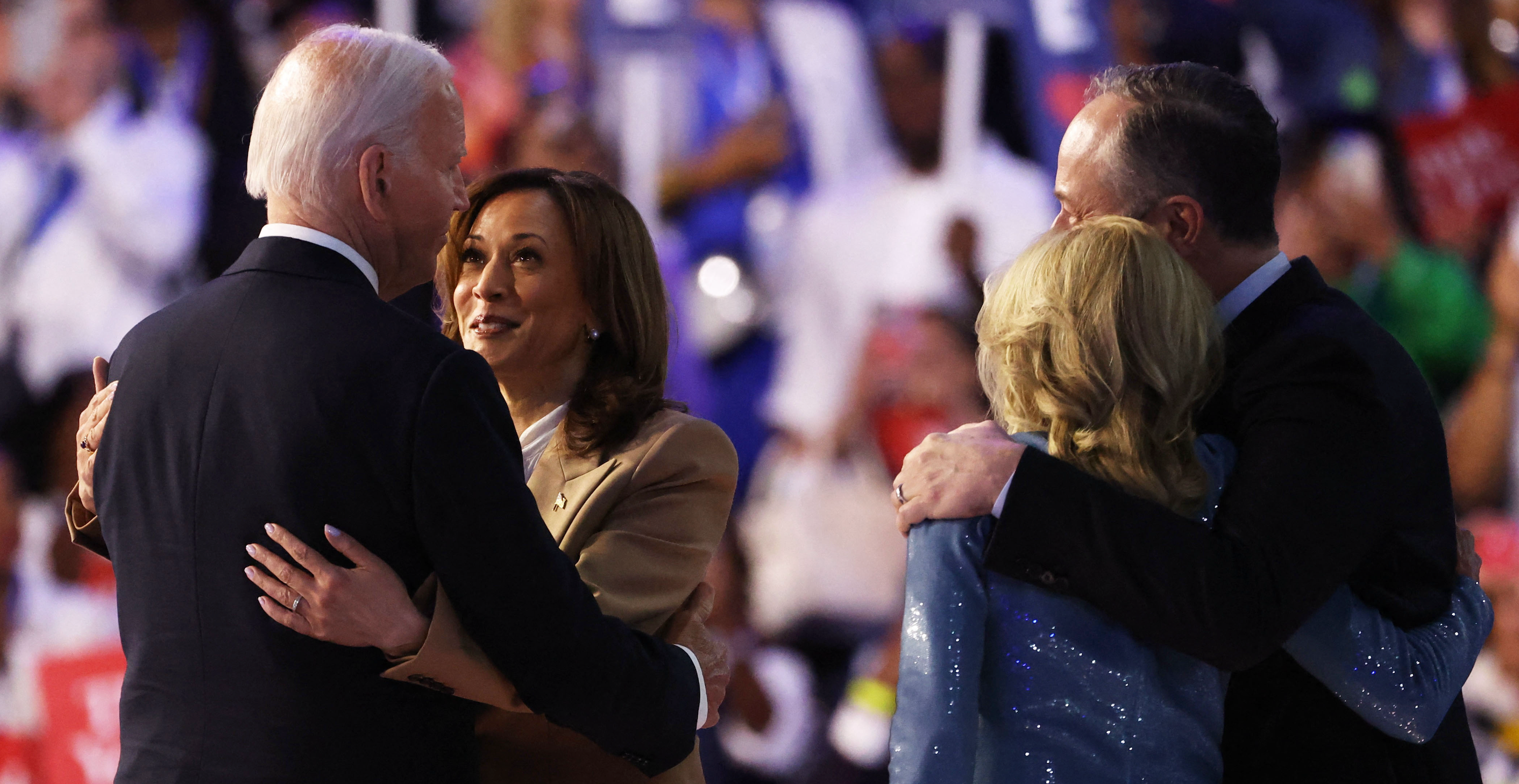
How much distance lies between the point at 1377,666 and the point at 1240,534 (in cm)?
24

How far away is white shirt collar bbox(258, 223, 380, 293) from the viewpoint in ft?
5.03

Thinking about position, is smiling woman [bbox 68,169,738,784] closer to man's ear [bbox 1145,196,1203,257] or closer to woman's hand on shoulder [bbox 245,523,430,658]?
woman's hand on shoulder [bbox 245,523,430,658]

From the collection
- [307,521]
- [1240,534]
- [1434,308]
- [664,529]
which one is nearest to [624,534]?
[664,529]

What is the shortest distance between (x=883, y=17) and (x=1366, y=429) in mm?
A: 3744

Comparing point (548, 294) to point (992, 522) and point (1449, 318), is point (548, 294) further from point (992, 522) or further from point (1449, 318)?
point (1449, 318)

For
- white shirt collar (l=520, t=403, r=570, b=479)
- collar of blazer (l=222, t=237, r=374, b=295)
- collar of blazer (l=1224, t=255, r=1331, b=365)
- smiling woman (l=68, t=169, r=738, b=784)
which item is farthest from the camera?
white shirt collar (l=520, t=403, r=570, b=479)

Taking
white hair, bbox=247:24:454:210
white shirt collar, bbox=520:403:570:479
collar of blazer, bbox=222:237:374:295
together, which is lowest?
white shirt collar, bbox=520:403:570:479

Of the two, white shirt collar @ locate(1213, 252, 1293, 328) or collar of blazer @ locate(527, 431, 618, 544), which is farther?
collar of blazer @ locate(527, 431, 618, 544)

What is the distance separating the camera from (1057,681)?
4.80ft

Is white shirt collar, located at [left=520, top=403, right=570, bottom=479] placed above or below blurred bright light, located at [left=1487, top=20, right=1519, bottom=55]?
above

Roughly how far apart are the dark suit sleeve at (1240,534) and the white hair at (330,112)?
0.84 metres

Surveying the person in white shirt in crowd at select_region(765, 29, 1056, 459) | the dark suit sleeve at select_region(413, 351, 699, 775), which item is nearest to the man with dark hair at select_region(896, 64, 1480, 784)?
the dark suit sleeve at select_region(413, 351, 699, 775)

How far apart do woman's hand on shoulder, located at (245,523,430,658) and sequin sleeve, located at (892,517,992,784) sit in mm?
538

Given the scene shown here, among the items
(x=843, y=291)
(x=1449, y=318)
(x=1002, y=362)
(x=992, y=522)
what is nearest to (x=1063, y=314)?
(x=1002, y=362)
